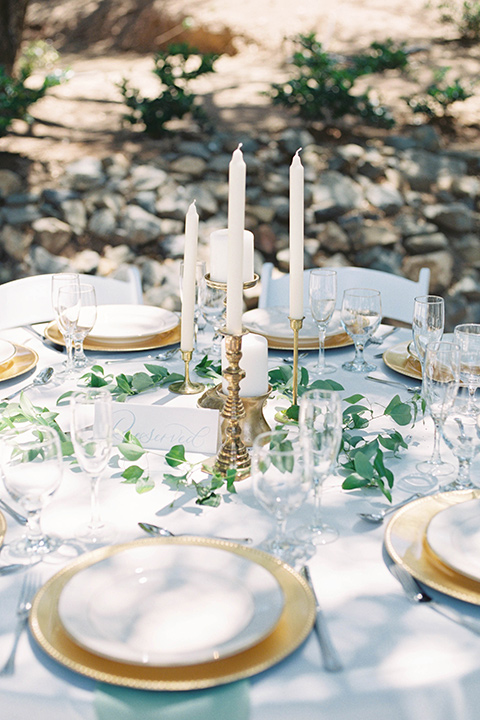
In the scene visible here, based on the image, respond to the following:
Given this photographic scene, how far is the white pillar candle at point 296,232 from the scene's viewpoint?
1.62 meters

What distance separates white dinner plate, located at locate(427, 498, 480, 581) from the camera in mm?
1194

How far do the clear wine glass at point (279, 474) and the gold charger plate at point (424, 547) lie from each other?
0.19 meters

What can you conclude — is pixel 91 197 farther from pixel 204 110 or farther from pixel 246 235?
pixel 246 235

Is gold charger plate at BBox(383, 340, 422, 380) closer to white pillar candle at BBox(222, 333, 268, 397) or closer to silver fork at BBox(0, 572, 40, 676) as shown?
white pillar candle at BBox(222, 333, 268, 397)

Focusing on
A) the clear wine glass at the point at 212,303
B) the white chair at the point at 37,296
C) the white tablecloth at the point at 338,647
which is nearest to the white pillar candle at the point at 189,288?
the clear wine glass at the point at 212,303

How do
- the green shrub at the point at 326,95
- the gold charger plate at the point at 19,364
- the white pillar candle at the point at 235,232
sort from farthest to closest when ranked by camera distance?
1. the green shrub at the point at 326,95
2. the gold charger plate at the point at 19,364
3. the white pillar candle at the point at 235,232

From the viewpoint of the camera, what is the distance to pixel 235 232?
54.5 inches

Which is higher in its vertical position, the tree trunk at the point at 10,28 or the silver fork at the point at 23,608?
the tree trunk at the point at 10,28

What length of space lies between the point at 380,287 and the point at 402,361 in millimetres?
933

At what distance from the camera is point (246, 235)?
166 cm

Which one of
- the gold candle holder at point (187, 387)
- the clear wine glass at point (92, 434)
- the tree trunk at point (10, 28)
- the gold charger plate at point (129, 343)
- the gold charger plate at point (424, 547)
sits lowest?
the gold charger plate at point (424, 547)

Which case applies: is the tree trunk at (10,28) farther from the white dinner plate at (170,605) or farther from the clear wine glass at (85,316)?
the white dinner plate at (170,605)

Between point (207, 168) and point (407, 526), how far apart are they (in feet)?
18.6

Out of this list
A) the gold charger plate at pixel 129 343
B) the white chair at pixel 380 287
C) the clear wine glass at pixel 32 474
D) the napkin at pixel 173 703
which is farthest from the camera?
the white chair at pixel 380 287
